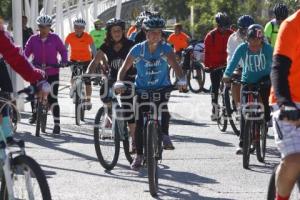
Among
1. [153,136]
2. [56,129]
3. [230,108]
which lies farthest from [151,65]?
[56,129]

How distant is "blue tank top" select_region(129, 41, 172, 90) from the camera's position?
30.5ft

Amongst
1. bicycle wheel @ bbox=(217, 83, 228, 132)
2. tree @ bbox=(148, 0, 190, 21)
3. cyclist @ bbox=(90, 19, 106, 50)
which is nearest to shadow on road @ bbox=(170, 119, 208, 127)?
bicycle wheel @ bbox=(217, 83, 228, 132)

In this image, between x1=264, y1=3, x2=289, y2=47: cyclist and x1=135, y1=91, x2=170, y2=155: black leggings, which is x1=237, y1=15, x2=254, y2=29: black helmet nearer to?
x1=264, y1=3, x2=289, y2=47: cyclist

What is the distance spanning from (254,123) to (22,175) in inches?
198

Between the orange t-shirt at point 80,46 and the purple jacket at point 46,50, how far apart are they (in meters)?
3.19

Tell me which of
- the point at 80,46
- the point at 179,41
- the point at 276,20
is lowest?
the point at 80,46

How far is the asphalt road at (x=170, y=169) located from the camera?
28.5 feet

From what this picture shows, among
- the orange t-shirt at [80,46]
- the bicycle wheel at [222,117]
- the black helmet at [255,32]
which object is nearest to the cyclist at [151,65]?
the black helmet at [255,32]

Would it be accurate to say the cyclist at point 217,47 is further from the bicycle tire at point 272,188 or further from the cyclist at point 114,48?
the bicycle tire at point 272,188

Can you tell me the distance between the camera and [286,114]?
16.5 ft

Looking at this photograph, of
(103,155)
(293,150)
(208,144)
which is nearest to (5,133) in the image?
(293,150)

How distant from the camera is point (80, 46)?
1695 centimetres

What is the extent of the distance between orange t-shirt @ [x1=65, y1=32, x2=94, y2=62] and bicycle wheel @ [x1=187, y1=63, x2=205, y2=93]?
591cm

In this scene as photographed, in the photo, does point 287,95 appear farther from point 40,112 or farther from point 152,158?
point 40,112
